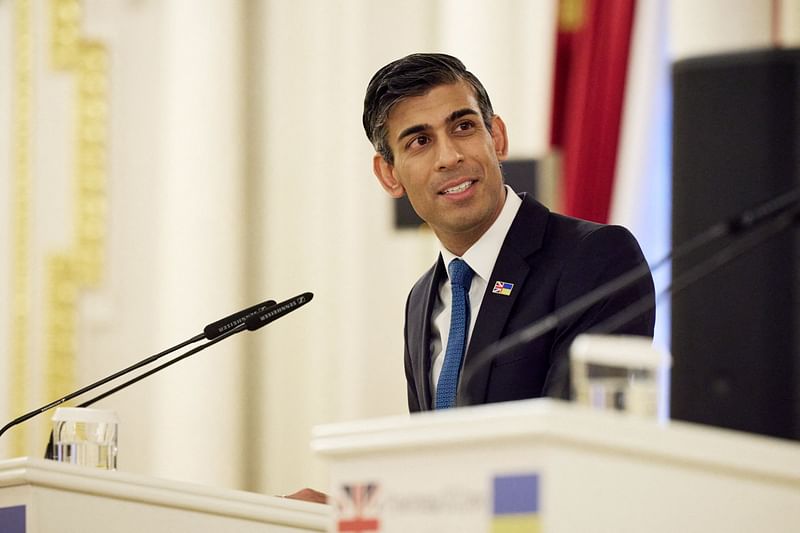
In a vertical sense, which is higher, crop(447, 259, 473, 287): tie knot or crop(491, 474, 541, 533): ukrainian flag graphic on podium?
crop(447, 259, 473, 287): tie knot

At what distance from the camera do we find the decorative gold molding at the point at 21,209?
6426 mm

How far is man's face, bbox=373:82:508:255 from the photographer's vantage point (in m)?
3.27

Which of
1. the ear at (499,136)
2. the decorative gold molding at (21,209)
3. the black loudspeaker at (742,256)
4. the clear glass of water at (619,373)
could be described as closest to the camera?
the clear glass of water at (619,373)

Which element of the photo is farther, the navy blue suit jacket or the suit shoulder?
the suit shoulder

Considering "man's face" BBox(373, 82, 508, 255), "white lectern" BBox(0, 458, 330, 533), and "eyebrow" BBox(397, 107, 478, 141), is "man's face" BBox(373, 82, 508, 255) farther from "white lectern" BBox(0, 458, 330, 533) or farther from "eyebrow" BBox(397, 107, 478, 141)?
"white lectern" BBox(0, 458, 330, 533)

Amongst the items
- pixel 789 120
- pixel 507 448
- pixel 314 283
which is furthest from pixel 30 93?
pixel 507 448

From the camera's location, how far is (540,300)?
305cm

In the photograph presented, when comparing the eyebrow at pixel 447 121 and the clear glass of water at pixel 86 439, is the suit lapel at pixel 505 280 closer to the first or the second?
the eyebrow at pixel 447 121

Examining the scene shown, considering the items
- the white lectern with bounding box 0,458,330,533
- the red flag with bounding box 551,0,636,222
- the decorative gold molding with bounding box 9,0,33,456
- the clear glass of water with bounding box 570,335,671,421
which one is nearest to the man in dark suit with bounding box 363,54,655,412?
the white lectern with bounding box 0,458,330,533

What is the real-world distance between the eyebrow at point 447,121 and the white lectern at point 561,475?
1.59m

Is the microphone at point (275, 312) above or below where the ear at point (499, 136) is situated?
below

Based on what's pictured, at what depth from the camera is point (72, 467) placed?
2604mm

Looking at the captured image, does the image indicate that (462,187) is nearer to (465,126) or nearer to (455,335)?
(465,126)

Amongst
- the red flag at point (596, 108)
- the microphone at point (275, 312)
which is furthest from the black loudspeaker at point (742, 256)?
the red flag at point (596, 108)
